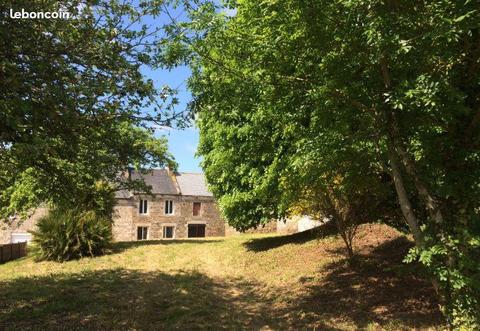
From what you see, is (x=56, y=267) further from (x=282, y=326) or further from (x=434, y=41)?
(x=434, y=41)

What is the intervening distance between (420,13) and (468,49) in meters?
0.96

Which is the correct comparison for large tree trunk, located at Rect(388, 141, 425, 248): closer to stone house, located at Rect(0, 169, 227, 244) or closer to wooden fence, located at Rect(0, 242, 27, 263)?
wooden fence, located at Rect(0, 242, 27, 263)

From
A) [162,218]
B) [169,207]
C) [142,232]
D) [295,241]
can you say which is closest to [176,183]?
[169,207]

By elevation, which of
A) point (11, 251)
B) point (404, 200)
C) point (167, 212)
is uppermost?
point (167, 212)

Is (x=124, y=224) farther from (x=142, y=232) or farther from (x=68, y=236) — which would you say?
(x=68, y=236)

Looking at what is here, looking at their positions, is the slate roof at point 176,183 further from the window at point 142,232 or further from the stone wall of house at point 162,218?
the window at point 142,232

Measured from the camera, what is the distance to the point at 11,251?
20.9 m

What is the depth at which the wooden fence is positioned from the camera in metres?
19.8

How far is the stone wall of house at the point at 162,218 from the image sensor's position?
4428 cm

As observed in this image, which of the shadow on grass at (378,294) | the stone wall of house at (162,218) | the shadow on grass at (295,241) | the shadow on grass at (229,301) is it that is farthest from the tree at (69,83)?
the stone wall of house at (162,218)

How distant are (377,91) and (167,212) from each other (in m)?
42.3

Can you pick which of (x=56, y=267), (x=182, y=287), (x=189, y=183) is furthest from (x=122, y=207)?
(x=182, y=287)

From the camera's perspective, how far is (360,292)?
9961 mm

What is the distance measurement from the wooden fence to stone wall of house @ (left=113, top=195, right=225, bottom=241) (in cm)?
1997
